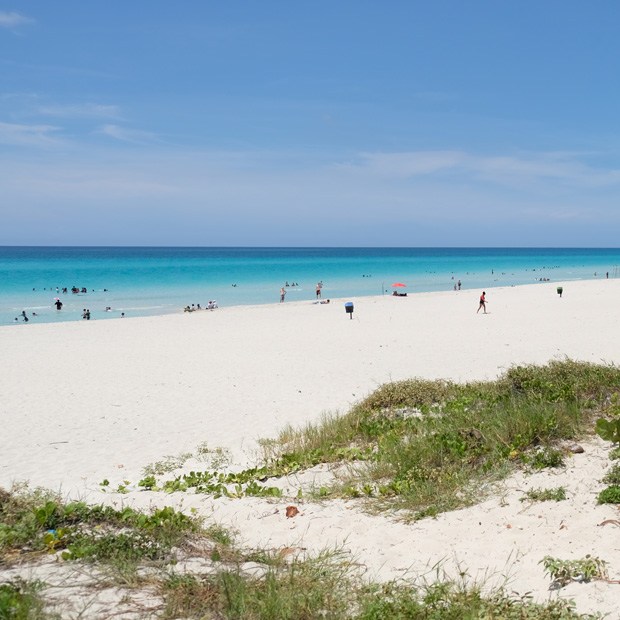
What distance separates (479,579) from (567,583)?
60 cm

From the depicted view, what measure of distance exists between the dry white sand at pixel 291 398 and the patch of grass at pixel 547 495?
0.12 m

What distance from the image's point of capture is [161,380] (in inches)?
622

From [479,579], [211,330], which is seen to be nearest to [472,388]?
[479,579]

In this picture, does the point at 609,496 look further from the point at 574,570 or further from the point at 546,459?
the point at 574,570

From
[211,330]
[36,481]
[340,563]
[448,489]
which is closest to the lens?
[340,563]

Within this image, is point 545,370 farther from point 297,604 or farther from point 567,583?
point 297,604

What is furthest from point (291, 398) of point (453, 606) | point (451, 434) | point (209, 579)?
point (453, 606)

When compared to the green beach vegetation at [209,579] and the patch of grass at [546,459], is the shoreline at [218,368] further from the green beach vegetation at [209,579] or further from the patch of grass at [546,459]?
the patch of grass at [546,459]

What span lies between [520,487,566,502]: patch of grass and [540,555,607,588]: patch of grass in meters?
1.14

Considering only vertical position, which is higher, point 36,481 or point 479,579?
point 479,579

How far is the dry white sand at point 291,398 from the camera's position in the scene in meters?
4.74

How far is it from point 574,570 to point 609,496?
1.29m

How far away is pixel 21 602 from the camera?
332cm

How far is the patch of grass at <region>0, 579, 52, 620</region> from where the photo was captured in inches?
125
